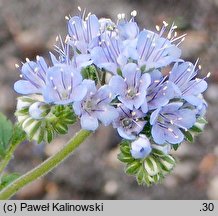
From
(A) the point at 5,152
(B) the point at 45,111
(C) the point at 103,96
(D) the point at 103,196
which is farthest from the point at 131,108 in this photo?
(D) the point at 103,196

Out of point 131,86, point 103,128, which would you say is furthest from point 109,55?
point 103,128

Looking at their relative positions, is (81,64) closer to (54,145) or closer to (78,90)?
(78,90)

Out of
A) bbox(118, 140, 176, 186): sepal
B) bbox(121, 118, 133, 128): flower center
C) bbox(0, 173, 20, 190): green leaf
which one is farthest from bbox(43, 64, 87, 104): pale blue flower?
bbox(0, 173, 20, 190): green leaf

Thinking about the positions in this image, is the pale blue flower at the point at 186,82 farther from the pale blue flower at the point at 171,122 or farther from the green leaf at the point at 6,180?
the green leaf at the point at 6,180

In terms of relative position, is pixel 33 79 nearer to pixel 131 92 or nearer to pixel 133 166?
pixel 131 92

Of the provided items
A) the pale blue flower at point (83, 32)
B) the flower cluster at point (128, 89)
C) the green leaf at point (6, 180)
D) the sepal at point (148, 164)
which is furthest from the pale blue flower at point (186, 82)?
the green leaf at point (6, 180)

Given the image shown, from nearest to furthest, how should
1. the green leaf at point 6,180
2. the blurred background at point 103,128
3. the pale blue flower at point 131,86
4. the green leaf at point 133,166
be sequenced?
the pale blue flower at point 131,86, the green leaf at point 133,166, the green leaf at point 6,180, the blurred background at point 103,128

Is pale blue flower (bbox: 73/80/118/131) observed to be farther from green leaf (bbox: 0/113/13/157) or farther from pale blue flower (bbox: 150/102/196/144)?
green leaf (bbox: 0/113/13/157)
